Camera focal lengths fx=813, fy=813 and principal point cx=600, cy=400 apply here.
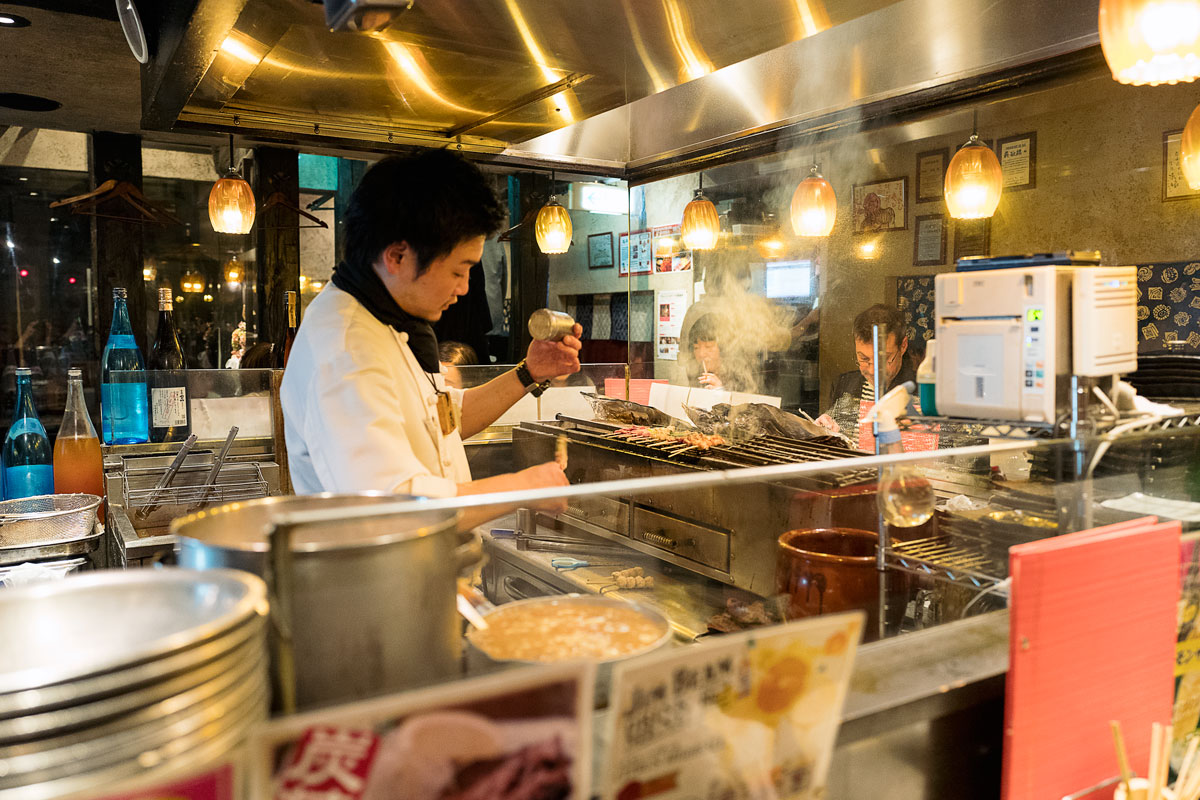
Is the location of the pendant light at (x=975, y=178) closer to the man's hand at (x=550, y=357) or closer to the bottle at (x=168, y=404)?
the man's hand at (x=550, y=357)

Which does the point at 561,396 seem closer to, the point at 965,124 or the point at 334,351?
the point at 965,124

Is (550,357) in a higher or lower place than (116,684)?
higher

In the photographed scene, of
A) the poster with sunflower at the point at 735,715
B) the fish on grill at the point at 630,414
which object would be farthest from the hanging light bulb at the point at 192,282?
the poster with sunflower at the point at 735,715

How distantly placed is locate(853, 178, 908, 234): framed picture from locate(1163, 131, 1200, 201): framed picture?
1473 millimetres

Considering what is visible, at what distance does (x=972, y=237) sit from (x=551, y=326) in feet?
12.6

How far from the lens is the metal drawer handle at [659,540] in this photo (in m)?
2.05

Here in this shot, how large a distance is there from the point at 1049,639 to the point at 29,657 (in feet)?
3.78

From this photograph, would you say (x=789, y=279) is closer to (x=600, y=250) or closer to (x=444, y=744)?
(x=600, y=250)

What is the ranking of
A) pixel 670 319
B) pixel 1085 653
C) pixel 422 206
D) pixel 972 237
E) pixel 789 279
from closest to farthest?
pixel 1085 653 → pixel 422 206 → pixel 789 279 → pixel 972 237 → pixel 670 319

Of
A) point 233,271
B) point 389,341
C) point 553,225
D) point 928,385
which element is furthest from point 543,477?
point 233,271

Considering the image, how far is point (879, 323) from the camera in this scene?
4.53 meters

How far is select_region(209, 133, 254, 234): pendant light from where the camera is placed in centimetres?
520

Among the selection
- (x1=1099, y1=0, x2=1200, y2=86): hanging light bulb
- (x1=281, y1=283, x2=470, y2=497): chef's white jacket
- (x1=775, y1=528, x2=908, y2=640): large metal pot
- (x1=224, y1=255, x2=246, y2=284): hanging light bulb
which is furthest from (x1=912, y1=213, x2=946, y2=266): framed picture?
(x1=224, y1=255, x2=246, y2=284): hanging light bulb

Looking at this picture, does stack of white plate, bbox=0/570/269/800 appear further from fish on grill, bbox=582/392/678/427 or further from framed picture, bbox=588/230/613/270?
framed picture, bbox=588/230/613/270
